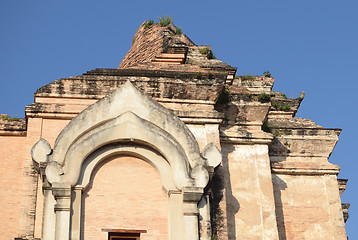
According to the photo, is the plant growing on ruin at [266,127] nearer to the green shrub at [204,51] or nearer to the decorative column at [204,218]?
the green shrub at [204,51]

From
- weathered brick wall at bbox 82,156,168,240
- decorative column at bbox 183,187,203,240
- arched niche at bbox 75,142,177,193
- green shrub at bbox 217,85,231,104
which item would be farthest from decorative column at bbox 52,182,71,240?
green shrub at bbox 217,85,231,104

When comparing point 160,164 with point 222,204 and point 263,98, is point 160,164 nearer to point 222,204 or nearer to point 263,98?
point 222,204

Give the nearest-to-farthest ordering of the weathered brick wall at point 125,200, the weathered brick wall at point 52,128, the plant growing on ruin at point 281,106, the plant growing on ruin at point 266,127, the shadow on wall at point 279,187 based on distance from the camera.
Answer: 1. the weathered brick wall at point 125,200
2. the weathered brick wall at point 52,128
3. the shadow on wall at point 279,187
4. the plant growing on ruin at point 266,127
5. the plant growing on ruin at point 281,106

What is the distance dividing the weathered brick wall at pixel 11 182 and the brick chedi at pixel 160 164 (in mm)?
21

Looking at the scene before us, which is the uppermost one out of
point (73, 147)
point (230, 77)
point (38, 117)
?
point (230, 77)

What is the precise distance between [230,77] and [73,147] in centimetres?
585

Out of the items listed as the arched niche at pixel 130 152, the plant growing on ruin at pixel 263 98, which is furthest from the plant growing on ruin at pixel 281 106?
the arched niche at pixel 130 152

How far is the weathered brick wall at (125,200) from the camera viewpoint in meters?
14.4

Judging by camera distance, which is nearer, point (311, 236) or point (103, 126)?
point (103, 126)

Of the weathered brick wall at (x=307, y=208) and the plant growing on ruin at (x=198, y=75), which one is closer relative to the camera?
the plant growing on ruin at (x=198, y=75)

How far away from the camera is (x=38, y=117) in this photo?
15742mm

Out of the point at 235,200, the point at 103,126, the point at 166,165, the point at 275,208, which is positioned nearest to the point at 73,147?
the point at 103,126

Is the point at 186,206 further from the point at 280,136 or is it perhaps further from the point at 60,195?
the point at 280,136

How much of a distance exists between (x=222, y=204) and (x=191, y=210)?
1.02 meters
